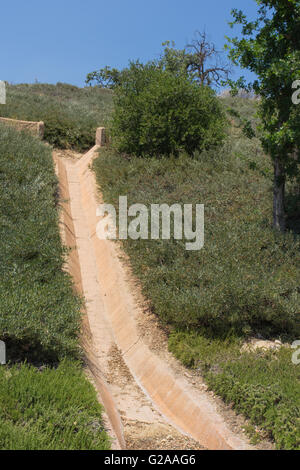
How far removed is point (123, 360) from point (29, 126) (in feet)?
44.8

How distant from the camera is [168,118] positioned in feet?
47.4

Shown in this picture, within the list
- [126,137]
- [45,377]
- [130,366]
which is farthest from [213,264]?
[126,137]

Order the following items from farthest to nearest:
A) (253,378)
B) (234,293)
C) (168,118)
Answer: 1. (168,118)
2. (234,293)
3. (253,378)

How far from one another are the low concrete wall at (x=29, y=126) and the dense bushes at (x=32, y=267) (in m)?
5.10

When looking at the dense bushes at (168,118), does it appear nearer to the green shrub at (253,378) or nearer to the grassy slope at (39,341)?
the grassy slope at (39,341)

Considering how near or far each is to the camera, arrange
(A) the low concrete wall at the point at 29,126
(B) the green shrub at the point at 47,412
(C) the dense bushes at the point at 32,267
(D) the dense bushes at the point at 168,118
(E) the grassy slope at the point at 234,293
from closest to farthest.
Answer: (B) the green shrub at the point at 47,412
(E) the grassy slope at the point at 234,293
(C) the dense bushes at the point at 32,267
(D) the dense bushes at the point at 168,118
(A) the low concrete wall at the point at 29,126

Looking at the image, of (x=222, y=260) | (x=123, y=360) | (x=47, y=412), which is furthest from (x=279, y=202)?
(x=47, y=412)

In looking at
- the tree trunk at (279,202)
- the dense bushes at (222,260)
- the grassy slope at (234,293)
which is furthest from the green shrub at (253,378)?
the tree trunk at (279,202)

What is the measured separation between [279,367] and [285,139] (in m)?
4.36

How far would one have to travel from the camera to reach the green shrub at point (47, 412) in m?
4.22

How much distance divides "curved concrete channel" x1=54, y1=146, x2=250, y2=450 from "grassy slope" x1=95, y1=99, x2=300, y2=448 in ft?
1.23

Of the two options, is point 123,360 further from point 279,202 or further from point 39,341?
point 279,202

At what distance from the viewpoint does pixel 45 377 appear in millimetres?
5199
